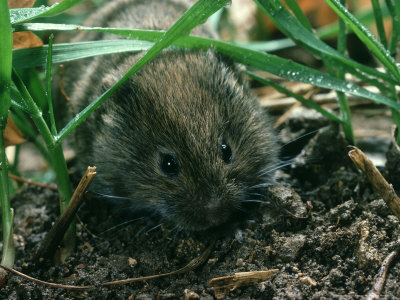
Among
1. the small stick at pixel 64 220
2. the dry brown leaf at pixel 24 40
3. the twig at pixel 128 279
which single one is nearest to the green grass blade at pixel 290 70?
the dry brown leaf at pixel 24 40

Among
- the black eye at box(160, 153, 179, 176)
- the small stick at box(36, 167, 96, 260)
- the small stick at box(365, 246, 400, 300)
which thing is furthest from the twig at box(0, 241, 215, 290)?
the small stick at box(365, 246, 400, 300)

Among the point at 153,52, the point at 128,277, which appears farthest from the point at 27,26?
the point at 128,277

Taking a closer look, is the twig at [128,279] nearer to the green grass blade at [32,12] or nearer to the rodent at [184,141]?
the rodent at [184,141]

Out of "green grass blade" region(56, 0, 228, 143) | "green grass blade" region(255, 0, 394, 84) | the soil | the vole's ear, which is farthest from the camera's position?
the vole's ear

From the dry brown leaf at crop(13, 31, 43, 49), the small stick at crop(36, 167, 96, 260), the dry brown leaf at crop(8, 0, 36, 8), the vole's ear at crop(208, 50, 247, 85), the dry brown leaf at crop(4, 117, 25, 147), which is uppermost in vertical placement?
the dry brown leaf at crop(8, 0, 36, 8)

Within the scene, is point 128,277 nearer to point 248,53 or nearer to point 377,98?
point 248,53

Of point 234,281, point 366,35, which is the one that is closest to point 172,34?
point 366,35

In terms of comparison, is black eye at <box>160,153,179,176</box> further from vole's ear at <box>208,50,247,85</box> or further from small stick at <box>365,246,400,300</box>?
small stick at <box>365,246,400,300</box>
